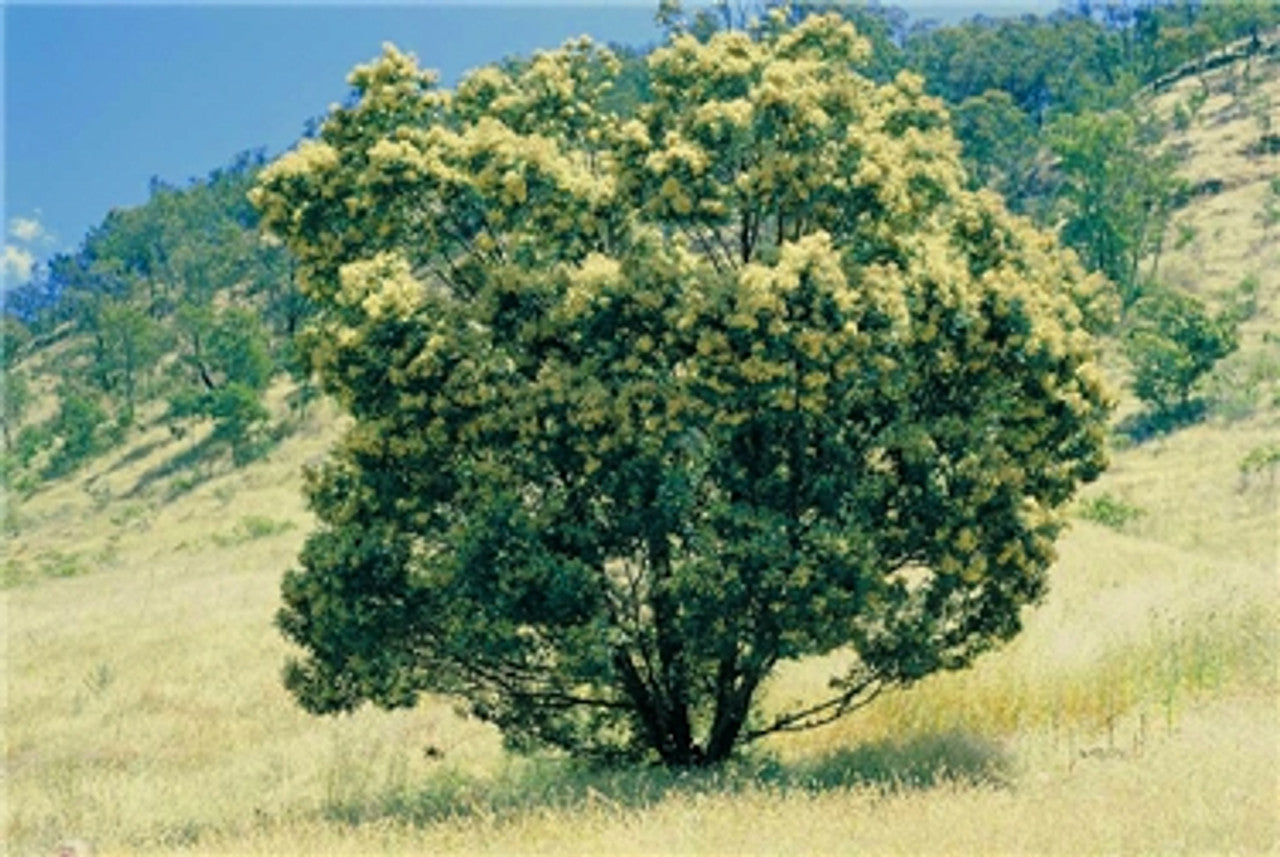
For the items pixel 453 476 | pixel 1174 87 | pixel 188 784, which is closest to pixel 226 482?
pixel 188 784

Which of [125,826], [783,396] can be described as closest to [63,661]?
[125,826]

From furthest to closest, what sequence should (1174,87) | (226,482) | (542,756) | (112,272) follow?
1. (112,272)
2. (1174,87)
3. (226,482)
4. (542,756)

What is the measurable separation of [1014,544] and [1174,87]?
12193 centimetres

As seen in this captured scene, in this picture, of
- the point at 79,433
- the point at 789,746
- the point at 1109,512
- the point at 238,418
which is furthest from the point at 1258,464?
the point at 79,433

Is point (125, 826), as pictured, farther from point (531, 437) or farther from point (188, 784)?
point (531, 437)

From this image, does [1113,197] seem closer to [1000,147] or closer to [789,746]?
[1000,147]

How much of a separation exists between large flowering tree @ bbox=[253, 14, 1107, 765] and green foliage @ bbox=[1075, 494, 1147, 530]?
26.0 metres

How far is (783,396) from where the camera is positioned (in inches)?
509

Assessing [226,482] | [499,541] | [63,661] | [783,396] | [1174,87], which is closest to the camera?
[783,396]

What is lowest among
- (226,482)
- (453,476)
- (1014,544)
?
(1014,544)

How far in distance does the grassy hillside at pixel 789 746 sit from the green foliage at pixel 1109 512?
0.36 ft

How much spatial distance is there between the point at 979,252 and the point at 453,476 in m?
6.88

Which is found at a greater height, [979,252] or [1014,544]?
[979,252]

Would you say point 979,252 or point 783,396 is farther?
point 979,252
